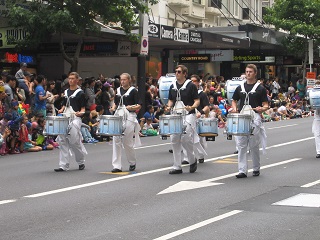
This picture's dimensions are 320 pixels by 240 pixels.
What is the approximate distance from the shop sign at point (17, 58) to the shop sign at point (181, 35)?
6.58 m

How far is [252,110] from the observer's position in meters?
14.4

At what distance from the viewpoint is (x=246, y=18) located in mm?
56844

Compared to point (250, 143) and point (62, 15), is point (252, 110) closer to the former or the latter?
point (250, 143)

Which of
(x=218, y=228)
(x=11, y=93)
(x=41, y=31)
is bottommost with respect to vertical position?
(x=218, y=228)

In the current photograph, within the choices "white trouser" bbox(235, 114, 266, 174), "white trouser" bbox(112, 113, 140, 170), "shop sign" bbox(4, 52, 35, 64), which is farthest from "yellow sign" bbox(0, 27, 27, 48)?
"white trouser" bbox(235, 114, 266, 174)

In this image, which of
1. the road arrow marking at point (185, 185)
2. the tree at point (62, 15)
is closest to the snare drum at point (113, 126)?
the road arrow marking at point (185, 185)

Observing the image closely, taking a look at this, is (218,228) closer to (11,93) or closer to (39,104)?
(11,93)

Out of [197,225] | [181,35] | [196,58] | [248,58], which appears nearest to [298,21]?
[248,58]

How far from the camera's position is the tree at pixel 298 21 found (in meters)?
49.2

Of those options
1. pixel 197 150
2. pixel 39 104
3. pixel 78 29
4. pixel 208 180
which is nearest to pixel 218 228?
pixel 208 180

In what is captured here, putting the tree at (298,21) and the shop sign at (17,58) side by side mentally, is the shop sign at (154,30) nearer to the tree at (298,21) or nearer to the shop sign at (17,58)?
the shop sign at (17,58)

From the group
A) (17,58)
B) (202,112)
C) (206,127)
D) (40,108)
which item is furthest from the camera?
(17,58)

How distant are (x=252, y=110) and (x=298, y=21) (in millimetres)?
37173

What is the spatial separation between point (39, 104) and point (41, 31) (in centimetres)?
375
